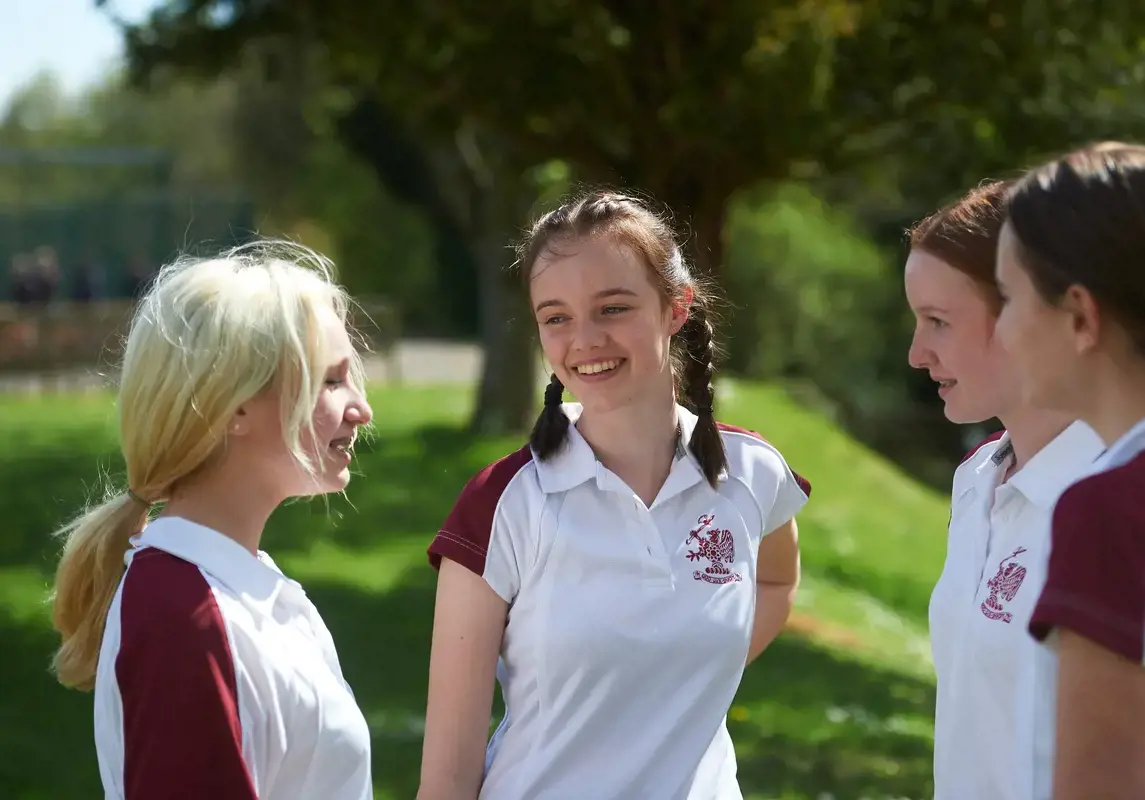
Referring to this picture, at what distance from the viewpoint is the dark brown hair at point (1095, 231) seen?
5.93 feet

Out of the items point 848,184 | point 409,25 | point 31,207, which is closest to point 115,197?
point 31,207

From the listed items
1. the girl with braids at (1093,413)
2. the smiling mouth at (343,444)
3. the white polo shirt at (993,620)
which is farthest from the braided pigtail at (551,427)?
the girl with braids at (1093,413)

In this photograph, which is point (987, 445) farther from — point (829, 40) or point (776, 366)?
point (776, 366)

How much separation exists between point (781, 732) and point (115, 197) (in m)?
24.5

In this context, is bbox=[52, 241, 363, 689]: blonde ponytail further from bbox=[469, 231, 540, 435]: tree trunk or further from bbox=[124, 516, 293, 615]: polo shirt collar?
bbox=[469, 231, 540, 435]: tree trunk

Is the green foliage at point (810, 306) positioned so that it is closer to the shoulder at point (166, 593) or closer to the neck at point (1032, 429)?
the neck at point (1032, 429)

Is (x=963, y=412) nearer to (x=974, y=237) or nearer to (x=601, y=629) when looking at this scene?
(x=974, y=237)

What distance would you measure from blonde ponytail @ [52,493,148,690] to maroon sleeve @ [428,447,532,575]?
557 mm

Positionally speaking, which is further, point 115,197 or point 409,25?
point 115,197

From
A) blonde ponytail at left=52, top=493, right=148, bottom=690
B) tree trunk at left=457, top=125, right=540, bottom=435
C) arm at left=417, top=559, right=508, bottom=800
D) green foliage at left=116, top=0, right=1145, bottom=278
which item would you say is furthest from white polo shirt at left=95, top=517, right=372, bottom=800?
tree trunk at left=457, top=125, right=540, bottom=435

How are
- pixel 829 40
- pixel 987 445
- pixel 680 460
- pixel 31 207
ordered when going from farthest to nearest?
pixel 31 207, pixel 829 40, pixel 987 445, pixel 680 460

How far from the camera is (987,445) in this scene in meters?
3.08

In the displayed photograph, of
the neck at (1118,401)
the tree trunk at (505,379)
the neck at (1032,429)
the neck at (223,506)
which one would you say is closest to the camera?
the neck at (1118,401)

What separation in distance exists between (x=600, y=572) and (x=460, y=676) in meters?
0.32
